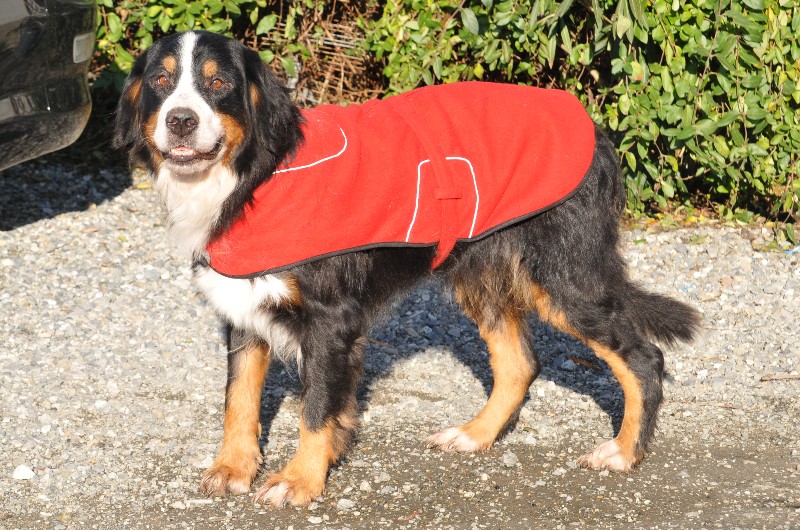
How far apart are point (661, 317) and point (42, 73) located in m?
3.51

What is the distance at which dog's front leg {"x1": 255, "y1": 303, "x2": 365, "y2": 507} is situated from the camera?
3.82 m

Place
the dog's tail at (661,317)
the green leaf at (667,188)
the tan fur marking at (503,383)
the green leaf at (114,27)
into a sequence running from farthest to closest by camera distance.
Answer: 1. the green leaf at (114,27)
2. the green leaf at (667,188)
3. the tan fur marking at (503,383)
4. the dog's tail at (661,317)

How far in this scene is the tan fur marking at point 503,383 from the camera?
4422mm

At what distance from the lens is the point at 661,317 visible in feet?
14.4

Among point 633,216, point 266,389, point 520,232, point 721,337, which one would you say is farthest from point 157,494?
point 633,216

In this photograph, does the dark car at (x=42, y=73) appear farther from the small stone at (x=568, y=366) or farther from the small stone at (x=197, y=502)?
the small stone at (x=568, y=366)

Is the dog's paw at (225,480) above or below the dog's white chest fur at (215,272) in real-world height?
below

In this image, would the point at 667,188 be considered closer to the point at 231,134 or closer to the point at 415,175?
the point at 415,175

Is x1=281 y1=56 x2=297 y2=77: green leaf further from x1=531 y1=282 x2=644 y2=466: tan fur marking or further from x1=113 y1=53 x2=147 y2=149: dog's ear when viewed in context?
x1=531 y1=282 x2=644 y2=466: tan fur marking

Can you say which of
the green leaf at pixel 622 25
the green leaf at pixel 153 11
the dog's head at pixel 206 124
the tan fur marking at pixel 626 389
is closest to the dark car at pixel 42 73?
the green leaf at pixel 153 11

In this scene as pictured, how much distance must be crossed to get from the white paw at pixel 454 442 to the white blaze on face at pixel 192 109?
1.68 metres

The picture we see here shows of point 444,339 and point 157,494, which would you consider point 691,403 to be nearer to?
point 444,339

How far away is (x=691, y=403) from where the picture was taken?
474 cm

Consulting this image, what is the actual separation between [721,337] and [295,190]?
2780 mm
